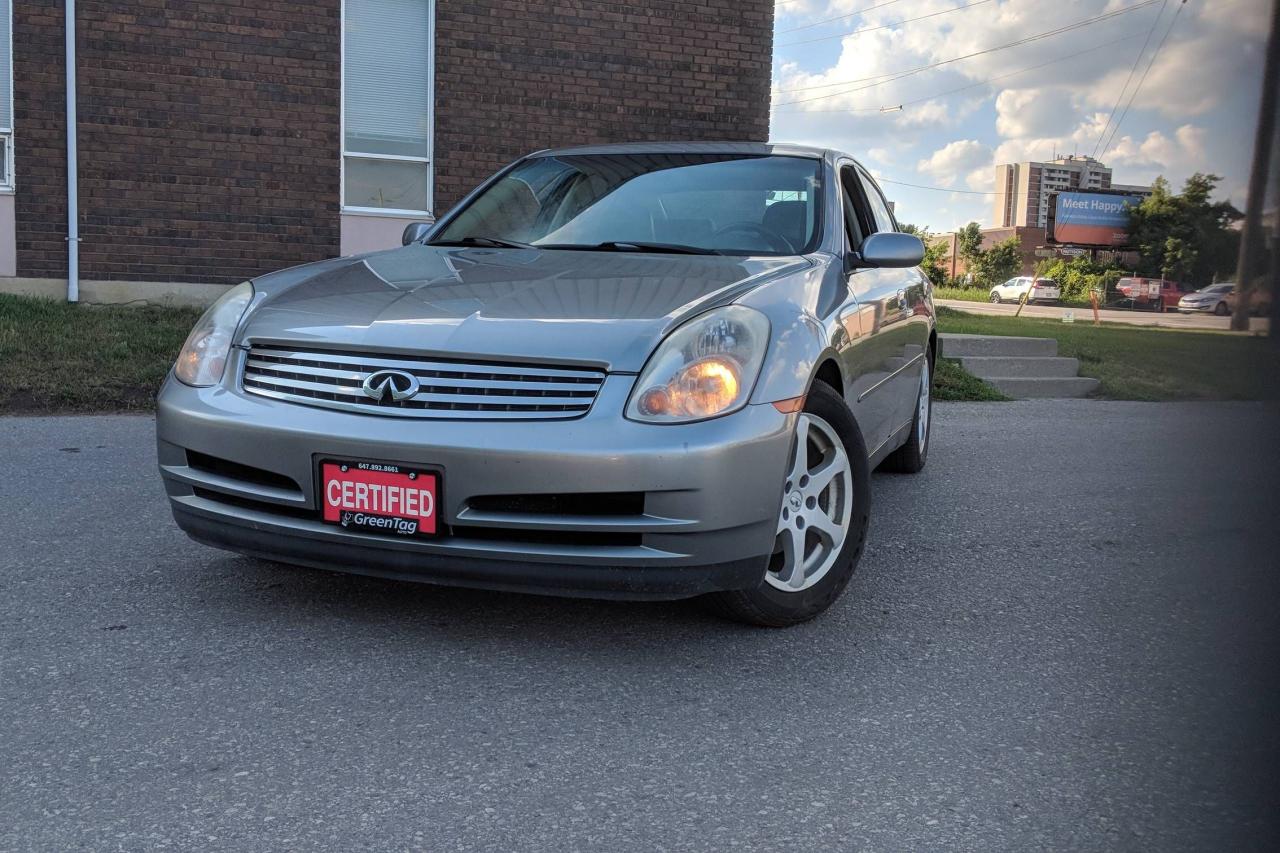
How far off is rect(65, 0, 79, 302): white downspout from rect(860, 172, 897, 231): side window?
6746 mm

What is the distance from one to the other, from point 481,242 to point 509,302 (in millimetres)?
1196

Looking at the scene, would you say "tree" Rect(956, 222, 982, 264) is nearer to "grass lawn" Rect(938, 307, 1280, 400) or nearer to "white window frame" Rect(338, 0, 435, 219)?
"white window frame" Rect(338, 0, 435, 219)

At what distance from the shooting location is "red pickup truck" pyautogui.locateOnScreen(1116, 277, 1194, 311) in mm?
789

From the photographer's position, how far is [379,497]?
3.06 meters

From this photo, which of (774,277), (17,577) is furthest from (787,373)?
(17,577)

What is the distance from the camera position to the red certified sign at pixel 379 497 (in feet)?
9.93

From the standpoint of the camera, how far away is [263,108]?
32.0 feet

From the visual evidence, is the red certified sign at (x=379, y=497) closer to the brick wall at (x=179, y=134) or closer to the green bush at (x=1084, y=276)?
the green bush at (x=1084, y=276)

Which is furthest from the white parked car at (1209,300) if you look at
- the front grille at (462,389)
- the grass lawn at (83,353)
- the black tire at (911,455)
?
the grass lawn at (83,353)

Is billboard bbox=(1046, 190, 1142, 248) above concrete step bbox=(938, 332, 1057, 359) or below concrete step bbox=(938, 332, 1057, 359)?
above

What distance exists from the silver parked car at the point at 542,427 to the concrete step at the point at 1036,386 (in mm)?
6733

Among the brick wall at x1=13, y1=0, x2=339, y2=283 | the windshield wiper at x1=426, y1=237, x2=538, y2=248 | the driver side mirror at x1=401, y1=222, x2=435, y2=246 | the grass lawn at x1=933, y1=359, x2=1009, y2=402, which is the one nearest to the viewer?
the windshield wiper at x1=426, y1=237, x2=538, y2=248

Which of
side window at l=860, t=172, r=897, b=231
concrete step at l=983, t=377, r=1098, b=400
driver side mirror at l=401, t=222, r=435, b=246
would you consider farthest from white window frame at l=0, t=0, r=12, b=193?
concrete step at l=983, t=377, r=1098, b=400

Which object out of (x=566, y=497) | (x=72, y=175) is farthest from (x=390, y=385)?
(x=72, y=175)
